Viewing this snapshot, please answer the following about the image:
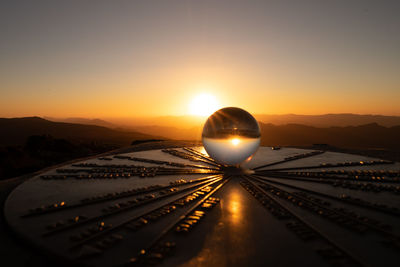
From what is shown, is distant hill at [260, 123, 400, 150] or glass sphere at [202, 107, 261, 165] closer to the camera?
glass sphere at [202, 107, 261, 165]

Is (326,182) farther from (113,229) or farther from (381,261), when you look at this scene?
(113,229)

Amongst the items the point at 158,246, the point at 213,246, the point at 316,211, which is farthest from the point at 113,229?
the point at 316,211

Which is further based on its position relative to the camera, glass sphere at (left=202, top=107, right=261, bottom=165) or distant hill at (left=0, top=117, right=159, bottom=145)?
distant hill at (left=0, top=117, right=159, bottom=145)

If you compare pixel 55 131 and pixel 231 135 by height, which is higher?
pixel 55 131

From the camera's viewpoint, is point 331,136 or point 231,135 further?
point 331,136

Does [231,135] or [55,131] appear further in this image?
[55,131]
